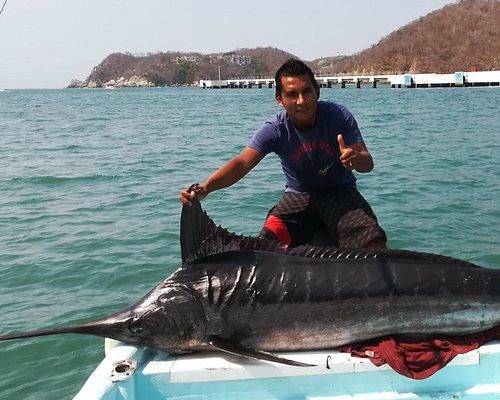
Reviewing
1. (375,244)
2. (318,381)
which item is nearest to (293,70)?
(375,244)

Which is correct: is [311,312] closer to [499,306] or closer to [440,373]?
[440,373]

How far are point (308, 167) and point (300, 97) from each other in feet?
2.47

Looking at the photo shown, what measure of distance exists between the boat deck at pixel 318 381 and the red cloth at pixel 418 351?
0.05 m

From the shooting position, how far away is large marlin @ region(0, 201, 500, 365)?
12.0 ft

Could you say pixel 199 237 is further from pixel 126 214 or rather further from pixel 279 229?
pixel 126 214

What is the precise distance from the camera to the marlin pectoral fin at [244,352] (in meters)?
3.35

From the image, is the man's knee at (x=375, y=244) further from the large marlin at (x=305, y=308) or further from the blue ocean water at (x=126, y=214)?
the blue ocean water at (x=126, y=214)

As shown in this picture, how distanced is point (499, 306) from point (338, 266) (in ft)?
3.52

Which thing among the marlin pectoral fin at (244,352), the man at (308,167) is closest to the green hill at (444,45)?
the man at (308,167)

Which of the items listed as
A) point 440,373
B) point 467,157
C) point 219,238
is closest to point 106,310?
point 219,238

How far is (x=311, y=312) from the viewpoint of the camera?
3.70m

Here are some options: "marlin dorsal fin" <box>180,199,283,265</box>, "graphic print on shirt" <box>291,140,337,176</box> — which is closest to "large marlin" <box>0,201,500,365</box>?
"marlin dorsal fin" <box>180,199,283,265</box>

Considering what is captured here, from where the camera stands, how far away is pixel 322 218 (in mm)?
5254

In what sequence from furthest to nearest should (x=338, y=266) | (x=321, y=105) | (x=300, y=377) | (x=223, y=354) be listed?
(x=321, y=105)
(x=338, y=266)
(x=223, y=354)
(x=300, y=377)
